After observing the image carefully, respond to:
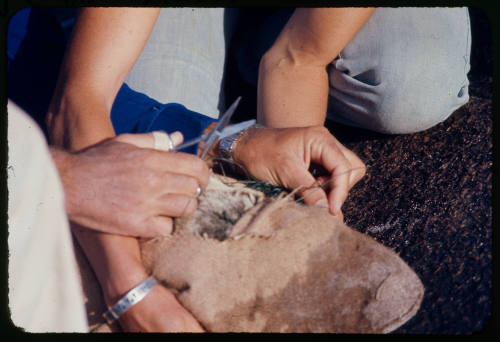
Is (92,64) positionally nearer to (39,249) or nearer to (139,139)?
(139,139)

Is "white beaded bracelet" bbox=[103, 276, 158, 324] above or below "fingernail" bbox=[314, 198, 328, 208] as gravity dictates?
below

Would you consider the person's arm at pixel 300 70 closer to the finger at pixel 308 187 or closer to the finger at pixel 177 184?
the finger at pixel 308 187

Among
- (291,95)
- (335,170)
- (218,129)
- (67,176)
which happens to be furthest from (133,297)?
(291,95)

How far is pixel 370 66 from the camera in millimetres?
1332

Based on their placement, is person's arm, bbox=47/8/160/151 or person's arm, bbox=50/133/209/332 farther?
person's arm, bbox=47/8/160/151

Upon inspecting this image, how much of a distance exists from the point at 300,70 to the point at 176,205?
0.61m

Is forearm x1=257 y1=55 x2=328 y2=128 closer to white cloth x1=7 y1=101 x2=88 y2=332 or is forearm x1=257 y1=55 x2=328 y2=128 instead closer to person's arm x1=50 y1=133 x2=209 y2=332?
person's arm x1=50 y1=133 x2=209 y2=332

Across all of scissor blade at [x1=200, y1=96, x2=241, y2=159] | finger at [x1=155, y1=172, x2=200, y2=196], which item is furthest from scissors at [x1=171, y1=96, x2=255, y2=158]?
finger at [x1=155, y1=172, x2=200, y2=196]

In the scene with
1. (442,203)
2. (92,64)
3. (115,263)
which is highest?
(92,64)

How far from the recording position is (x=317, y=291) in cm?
93

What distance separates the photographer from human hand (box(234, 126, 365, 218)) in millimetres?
1070

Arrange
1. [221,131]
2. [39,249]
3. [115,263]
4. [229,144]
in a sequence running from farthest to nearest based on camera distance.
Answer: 1. [229,144]
2. [221,131]
3. [115,263]
4. [39,249]
